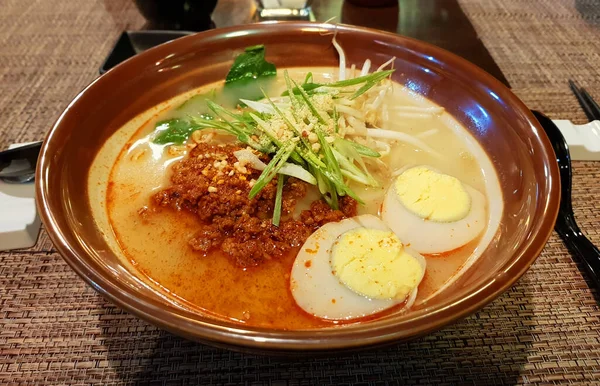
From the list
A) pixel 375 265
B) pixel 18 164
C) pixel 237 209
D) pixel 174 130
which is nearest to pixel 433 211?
pixel 375 265

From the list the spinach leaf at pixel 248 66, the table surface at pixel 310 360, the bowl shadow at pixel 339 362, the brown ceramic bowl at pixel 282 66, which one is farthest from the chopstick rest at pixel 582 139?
the spinach leaf at pixel 248 66

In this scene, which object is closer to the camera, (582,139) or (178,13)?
(582,139)

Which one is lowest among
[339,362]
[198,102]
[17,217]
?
[339,362]

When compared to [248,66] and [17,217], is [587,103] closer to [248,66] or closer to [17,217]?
[248,66]

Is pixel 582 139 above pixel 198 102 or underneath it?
underneath

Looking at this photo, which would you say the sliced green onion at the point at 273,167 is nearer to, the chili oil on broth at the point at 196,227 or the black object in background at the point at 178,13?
the chili oil on broth at the point at 196,227

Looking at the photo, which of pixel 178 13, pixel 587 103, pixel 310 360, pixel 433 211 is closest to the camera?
pixel 310 360

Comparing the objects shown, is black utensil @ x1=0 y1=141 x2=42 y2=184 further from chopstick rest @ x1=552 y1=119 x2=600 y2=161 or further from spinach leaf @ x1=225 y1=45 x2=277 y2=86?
chopstick rest @ x1=552 y1=119 x2=600 y2=161

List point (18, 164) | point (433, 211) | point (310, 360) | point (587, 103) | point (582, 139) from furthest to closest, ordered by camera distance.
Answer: point (587, 103) → point (582, 139) → point (18, 164) → point (433, 211) → point (310, 360)
